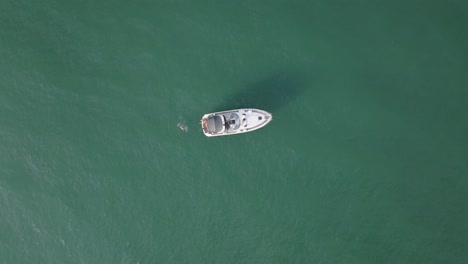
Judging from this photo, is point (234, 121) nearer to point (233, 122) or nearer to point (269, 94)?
point (233, 122)

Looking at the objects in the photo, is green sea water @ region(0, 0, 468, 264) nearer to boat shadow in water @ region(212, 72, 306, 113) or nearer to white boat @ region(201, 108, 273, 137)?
boat shadow in water @ region(212, 72, 306, 113)

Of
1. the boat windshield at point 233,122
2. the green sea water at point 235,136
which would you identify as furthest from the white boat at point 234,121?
the green sea water at point 235,136

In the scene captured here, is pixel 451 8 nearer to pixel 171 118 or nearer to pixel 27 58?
pixel 171 118

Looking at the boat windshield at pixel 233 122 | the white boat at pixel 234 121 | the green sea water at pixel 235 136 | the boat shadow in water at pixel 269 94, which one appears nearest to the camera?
the white boat at pixel 234 121

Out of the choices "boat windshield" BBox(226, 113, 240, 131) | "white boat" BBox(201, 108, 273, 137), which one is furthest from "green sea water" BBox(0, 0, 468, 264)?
"boat windshield" BBox(226, 113, 240, 131)

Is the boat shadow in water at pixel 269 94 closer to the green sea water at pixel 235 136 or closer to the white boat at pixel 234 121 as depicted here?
the green sea water at pixel 235 136
